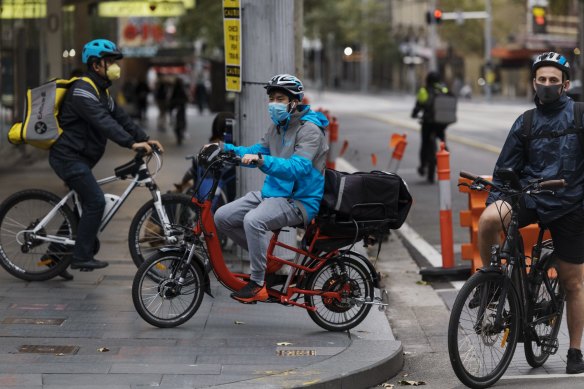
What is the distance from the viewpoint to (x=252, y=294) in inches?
299

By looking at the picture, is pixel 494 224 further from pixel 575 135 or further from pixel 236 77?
pixel 236 77

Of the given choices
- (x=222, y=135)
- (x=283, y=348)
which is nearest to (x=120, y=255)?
(x=222, y=135)

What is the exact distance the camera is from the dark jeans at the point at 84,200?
8.89m

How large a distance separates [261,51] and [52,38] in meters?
16.0

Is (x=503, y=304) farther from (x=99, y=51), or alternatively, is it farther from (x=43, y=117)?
(x=43, y=117)

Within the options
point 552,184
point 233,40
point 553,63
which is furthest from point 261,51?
point 552,184

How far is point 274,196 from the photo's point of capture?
7531 mm

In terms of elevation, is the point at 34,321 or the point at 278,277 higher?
the point at 278,277

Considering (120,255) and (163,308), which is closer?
(163,308)

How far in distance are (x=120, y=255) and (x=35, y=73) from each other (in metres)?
14.2

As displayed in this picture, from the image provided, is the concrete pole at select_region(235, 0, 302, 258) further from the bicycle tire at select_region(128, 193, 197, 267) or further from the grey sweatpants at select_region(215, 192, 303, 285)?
the grey sweatpants at select_region(215, 192, 303, 285)

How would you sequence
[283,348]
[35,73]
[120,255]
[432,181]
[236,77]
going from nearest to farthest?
[283,348], [236,77], [120,255], [432,181], [35,73]

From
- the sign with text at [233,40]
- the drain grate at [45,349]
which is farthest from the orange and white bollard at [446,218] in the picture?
the drain grate at [45,349]

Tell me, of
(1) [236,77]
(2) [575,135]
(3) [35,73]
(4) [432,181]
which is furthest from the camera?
(3) [35,73]
